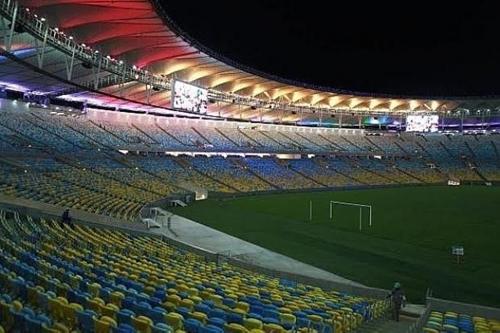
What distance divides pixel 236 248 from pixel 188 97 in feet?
55.7

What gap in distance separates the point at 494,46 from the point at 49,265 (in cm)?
7072

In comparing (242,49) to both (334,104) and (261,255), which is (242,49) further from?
(261,255)

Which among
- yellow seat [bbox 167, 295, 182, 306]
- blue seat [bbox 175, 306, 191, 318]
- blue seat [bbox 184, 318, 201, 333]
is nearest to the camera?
blue seat [bbox 184, 318, 201, 333]

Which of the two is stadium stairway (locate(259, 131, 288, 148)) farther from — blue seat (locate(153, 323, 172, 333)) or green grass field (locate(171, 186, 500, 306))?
blue seat (locate(153, 323, 172, 333))

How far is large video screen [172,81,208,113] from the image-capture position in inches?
1388

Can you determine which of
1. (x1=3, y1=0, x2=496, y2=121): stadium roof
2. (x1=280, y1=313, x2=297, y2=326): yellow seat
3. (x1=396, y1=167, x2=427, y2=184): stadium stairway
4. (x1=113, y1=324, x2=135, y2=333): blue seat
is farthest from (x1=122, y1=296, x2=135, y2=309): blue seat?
(x1=396, y1=167, x2=427, y2=184): stadium stairway

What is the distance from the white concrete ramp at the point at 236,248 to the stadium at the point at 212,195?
0.52 feet

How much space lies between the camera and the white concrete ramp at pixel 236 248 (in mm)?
19297

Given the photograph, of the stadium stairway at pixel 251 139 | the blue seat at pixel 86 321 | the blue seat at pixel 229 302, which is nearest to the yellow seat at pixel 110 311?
the blue seat at pixel 86 321

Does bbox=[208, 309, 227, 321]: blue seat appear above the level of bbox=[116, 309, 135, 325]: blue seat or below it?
below

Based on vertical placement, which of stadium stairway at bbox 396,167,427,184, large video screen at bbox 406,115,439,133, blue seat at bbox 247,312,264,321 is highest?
large video screen at bbox 406,115,439,133

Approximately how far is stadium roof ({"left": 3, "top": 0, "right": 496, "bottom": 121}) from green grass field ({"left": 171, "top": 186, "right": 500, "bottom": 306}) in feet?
41.1

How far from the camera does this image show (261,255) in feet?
72.1

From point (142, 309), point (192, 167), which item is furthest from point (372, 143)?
point (142, 309)
